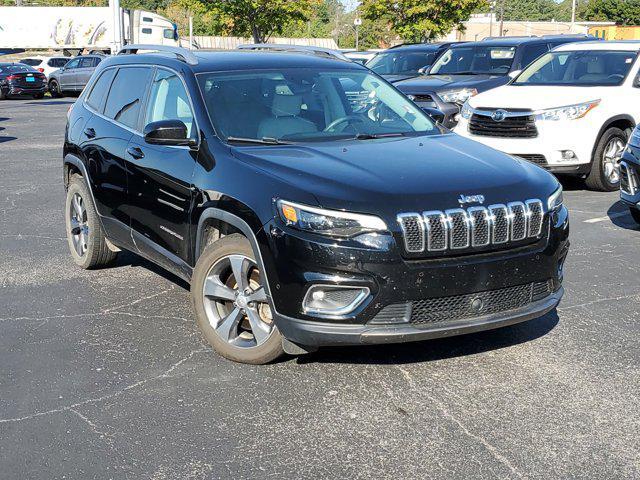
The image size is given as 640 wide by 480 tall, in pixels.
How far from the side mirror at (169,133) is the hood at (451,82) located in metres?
8.75

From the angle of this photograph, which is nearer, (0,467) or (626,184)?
(0,467)

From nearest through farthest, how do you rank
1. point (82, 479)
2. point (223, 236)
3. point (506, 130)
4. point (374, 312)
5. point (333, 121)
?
1. point (82, 479)
2. point (374, 312)
3. point (223, 236)
4. point (333, 121)
5. point (506, 130)

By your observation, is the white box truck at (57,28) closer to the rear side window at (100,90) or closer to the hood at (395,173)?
the rear side window at (100,90)

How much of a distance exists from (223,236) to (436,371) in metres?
1.44

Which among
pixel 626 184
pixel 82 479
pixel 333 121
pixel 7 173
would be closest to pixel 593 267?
pixel 626 184

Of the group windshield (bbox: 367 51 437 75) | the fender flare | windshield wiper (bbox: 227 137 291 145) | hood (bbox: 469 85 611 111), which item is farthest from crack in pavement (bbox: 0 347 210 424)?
windshield (bbox: 367 51 437 75)

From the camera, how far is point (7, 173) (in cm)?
1291

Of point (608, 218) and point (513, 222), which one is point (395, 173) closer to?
point (513, 222)

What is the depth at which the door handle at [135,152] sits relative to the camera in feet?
19.3

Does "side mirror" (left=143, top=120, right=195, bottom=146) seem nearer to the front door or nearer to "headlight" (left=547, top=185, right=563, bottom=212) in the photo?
the front door

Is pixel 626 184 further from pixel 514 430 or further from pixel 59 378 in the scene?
pixel 59 378

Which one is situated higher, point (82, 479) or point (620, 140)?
point (620, 140)

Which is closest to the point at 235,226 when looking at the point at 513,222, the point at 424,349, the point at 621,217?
the point at 424,349

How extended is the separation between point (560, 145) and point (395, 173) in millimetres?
6326
